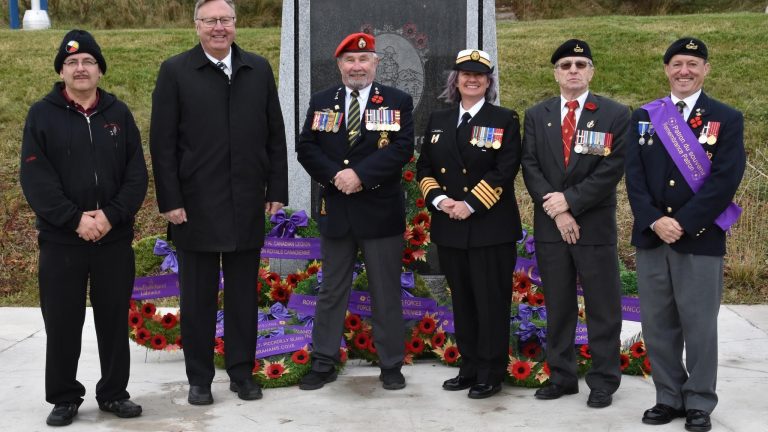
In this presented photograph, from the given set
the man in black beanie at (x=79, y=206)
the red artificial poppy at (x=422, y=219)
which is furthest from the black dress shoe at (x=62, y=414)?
the red artificial poppy at (x=422, y=219)

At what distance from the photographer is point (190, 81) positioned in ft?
16.0

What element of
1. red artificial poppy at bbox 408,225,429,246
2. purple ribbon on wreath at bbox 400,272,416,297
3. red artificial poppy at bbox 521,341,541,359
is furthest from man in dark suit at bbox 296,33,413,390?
red artificial poppy at bbox 521,341,541,359

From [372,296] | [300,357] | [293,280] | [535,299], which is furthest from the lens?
[293,280]

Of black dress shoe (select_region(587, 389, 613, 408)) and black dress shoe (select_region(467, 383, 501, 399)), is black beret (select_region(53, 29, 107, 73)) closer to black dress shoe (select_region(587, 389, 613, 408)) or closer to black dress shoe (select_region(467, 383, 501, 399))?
black dress shoe (select_region(467, 383, 501, 399))

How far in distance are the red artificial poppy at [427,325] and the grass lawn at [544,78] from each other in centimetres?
282

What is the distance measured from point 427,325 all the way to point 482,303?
70cm

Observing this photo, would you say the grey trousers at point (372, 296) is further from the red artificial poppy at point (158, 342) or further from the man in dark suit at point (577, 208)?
the red artificial poppy at point (158, 342)

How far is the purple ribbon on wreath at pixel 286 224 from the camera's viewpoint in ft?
20.3

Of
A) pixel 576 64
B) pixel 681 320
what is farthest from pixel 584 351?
Result: pixel 576 64

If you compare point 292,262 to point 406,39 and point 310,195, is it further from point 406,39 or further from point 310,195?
point 406,39

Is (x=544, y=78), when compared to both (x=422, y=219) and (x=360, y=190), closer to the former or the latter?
(x=422, y=219)

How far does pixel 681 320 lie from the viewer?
4.54 meters

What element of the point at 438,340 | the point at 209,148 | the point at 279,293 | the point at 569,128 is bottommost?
the point at 438,340

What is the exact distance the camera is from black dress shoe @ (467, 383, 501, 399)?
5.01 meters
